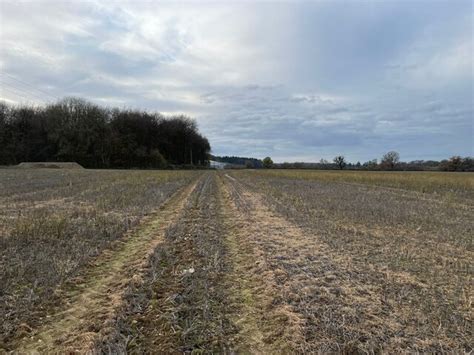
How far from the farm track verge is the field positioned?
2 cm

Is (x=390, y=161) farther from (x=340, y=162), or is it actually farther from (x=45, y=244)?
(x=45, y=244)

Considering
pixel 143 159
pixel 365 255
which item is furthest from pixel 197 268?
pixel 143 159

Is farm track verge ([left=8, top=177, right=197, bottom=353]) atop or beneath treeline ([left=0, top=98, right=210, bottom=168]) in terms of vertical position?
beneath

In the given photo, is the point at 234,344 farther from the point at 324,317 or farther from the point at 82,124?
the point at 82,124

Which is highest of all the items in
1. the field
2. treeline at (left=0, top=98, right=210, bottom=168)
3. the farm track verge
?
treeline at (left=0, top=98, right=210, bottom=168)

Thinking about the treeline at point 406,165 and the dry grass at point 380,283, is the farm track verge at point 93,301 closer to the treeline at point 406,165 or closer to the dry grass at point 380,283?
the dry grass at point 380,283

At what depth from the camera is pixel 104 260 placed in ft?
22.1

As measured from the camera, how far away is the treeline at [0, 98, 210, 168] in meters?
76.6

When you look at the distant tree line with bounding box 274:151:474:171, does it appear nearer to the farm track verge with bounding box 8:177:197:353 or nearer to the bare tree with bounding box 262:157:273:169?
the bare tree with bounding box 262:157:273:169

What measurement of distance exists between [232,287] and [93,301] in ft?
6.80

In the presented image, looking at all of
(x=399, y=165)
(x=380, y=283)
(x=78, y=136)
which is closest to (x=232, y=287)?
(x=380, y=283)

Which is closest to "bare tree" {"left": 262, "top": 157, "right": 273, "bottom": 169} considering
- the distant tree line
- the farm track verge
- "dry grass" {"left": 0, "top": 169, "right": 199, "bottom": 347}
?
the distant tree line

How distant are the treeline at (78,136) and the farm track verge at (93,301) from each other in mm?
79572

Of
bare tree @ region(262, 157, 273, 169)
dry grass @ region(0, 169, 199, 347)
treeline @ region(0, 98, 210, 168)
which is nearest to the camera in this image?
dry grass @ region(0, 169, 199, 347)
